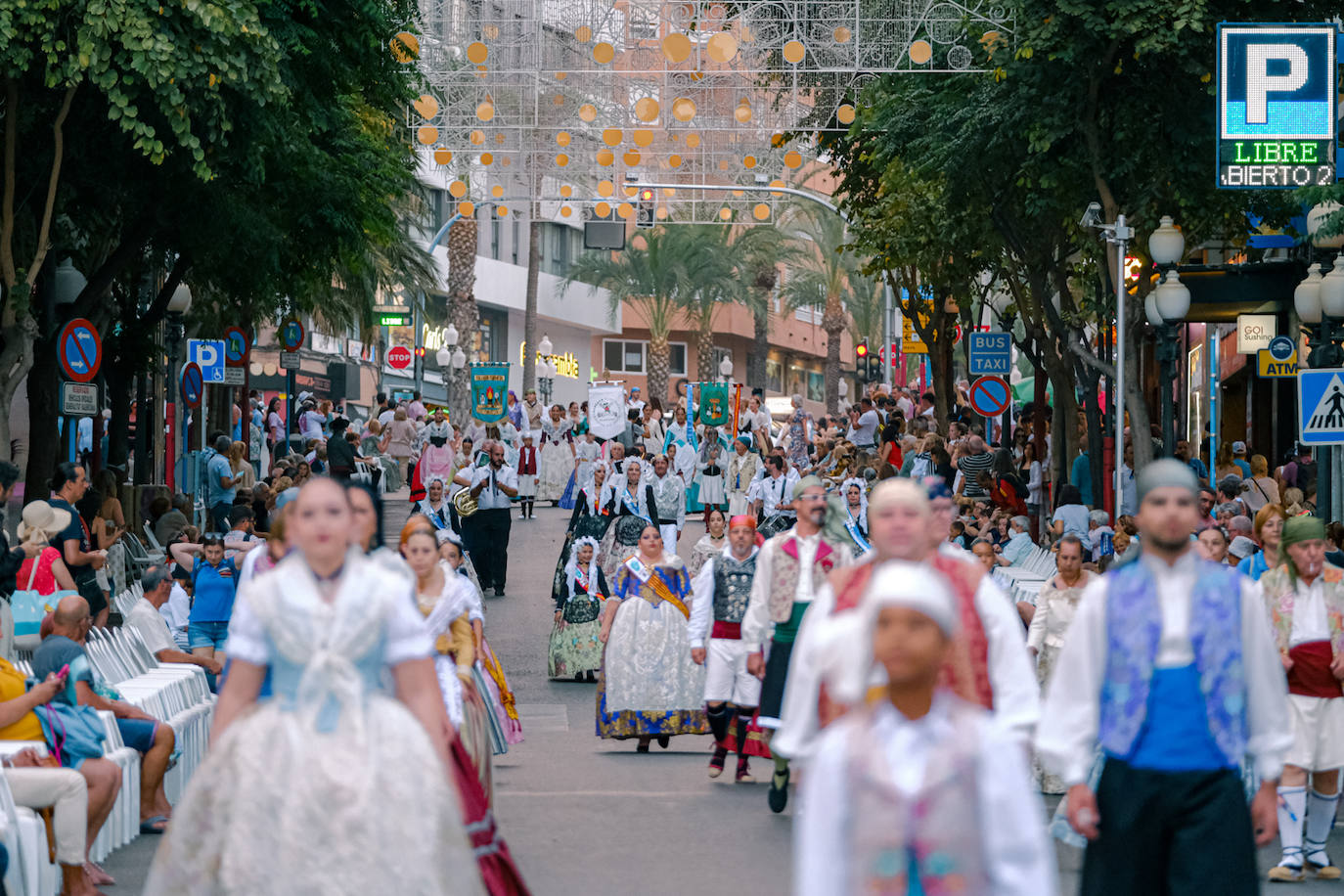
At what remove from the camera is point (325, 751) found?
17.9 feet

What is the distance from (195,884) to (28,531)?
29.8 ft

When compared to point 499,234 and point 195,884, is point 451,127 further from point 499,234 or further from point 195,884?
point 499,234

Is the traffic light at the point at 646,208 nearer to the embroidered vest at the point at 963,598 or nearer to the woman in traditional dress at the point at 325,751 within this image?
the embroidered vest at the point at 963,598

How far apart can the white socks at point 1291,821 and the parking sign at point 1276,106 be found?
7.25m

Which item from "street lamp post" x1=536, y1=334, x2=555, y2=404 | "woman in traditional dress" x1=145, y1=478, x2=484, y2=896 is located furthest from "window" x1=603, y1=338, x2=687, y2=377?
"woman in traditional dress" x1=145, y1=478, x2=484, y2=896

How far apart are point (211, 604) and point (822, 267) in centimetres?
5295

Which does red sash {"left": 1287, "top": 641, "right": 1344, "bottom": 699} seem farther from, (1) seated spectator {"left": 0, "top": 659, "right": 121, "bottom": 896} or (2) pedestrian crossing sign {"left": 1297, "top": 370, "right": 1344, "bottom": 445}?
(2) pedestrian crossing sign {"left": 1297, "top": 370, "right": 1344, "bottom": 445}

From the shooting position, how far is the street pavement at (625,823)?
9.65 meters

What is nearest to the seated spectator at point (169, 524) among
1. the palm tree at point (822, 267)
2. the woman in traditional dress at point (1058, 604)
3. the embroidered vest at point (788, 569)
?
the embroidered vest at point (788, 569)

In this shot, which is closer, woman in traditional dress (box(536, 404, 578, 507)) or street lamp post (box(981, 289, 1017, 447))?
street lamp post (box(981, 289, 1017, 447))

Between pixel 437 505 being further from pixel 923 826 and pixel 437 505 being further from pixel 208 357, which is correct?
pixel 923 826

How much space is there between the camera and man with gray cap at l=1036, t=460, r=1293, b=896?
603 cm

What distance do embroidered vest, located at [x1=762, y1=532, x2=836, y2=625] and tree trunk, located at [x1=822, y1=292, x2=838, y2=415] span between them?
Answer: 179 ft

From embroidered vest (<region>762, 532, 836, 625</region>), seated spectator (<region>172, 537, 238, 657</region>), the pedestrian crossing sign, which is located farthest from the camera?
the pedestrian crossing sign
